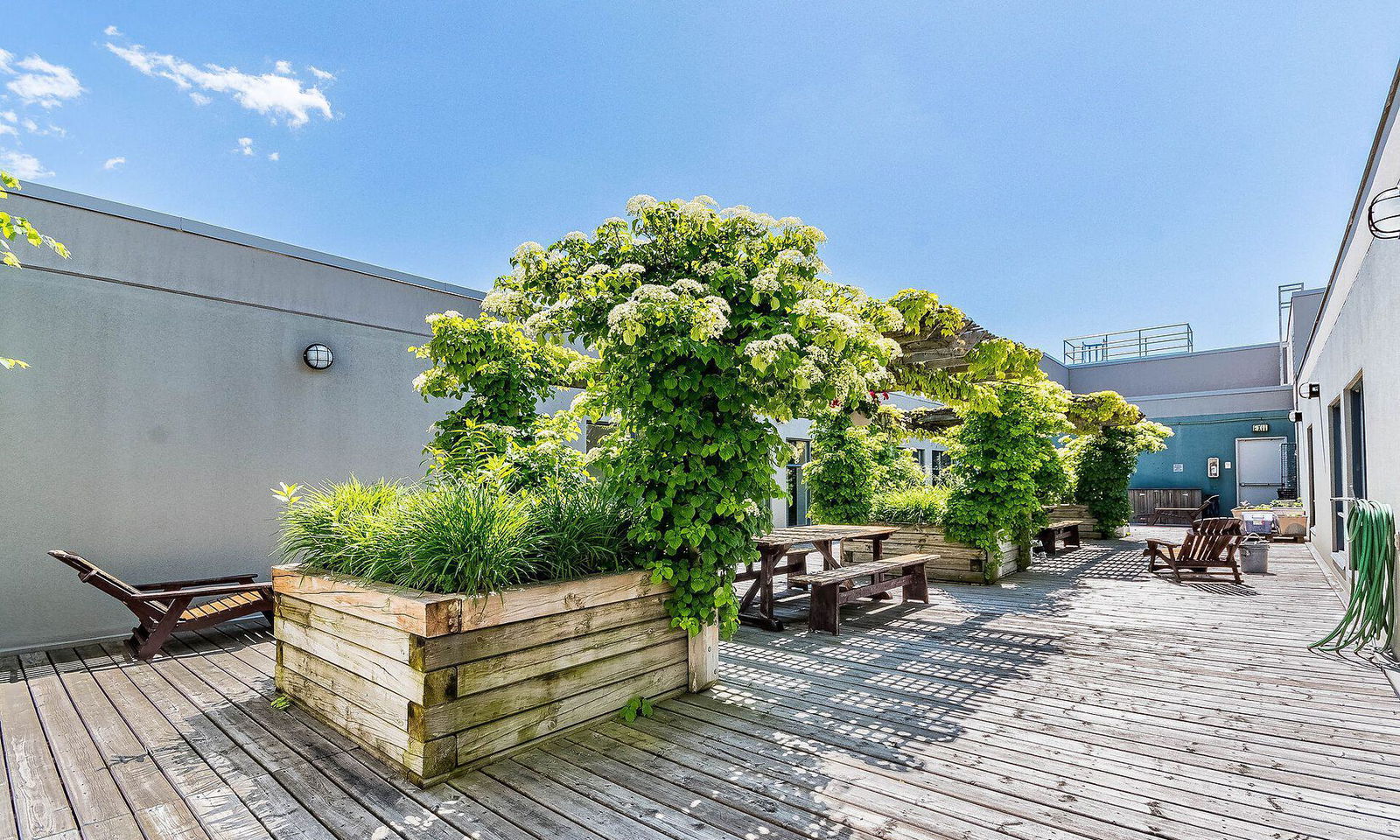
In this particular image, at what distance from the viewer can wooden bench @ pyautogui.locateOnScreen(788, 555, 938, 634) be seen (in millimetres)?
5309

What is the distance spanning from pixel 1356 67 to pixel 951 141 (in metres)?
4.22

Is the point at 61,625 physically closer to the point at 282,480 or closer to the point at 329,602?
the point at 282,480

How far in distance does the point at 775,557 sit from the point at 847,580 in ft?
2.58

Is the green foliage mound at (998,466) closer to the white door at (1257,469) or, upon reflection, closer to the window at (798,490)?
the window at (798,490)

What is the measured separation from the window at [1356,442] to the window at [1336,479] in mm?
1039

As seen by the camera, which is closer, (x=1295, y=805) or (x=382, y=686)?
(x=1295, y=805)

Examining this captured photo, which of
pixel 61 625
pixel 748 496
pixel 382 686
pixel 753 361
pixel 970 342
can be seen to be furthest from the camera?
pixel 970 342

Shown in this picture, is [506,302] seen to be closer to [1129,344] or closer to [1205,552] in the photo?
[1205,552]

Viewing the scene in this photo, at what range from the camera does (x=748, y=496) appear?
12.2 ft

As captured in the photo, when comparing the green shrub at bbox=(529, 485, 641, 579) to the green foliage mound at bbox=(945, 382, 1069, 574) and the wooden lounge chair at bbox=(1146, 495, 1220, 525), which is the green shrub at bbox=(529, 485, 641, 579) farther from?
the wooden lounge chair at bbox=(1146, 495, 1220, 525)


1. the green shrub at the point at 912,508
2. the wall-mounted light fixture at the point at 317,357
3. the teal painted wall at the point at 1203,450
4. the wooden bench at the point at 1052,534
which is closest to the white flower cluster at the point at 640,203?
the wall-mounted light fixture at the point at 317,357

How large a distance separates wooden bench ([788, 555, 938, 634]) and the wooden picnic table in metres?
0.21

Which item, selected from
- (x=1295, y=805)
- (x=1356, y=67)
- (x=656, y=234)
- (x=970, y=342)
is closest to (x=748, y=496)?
(x=656, y=234)

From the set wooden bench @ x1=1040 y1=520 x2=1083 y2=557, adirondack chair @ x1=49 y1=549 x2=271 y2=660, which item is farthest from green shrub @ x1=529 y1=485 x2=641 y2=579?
wooden bench @ x1=1040 y1=520 x2=1083 y2=557
